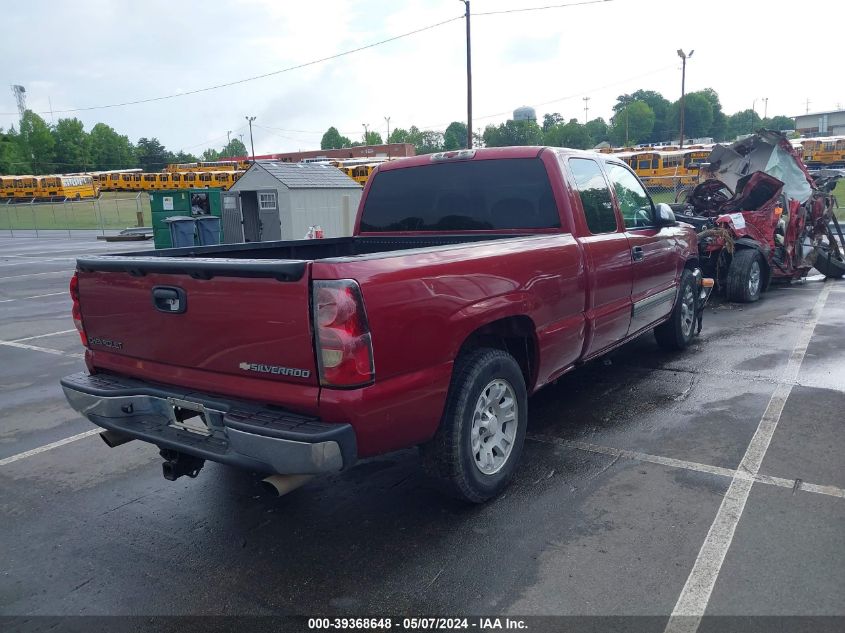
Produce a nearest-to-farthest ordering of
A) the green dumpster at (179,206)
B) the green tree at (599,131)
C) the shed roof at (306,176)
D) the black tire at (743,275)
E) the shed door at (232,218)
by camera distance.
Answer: the black tire at (743,275), the shed roof at (306,176), the shed door at (232,218), the green dumpster at (179,206), the green tree at (599,131)

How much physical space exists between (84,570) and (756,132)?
1141 centimetres

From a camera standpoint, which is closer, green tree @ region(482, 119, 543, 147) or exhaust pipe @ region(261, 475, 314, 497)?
exhaust pipe @ region(261, 475, 314, 497)

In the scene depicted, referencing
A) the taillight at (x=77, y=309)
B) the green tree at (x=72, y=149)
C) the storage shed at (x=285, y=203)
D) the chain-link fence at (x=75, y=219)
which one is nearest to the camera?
the taillight at (x=77, y=309)

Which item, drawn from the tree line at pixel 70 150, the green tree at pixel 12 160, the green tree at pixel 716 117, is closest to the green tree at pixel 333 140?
the tree line at pixel 70 150

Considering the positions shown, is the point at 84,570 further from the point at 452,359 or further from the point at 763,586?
the point at 763,586

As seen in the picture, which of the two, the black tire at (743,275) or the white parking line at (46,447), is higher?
the black tire at (743,275)

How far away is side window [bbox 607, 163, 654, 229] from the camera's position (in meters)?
5.51

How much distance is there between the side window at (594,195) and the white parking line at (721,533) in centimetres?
185

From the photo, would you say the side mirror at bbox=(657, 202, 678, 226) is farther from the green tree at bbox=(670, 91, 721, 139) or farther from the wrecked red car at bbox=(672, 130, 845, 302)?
the green tree at bbox=(670, 91, 721, 139)

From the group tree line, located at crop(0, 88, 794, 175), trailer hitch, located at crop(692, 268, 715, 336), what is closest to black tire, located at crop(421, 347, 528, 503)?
trailer hitch, located at crop(692, 268, 715, 336)

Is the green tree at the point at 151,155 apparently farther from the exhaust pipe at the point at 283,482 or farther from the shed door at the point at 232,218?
the exhaust pipe at the point at 283,482

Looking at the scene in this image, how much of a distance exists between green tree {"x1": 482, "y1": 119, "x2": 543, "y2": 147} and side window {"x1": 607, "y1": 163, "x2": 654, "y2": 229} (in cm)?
6673

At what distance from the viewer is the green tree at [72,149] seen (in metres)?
100

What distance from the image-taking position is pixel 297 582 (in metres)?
3.15
